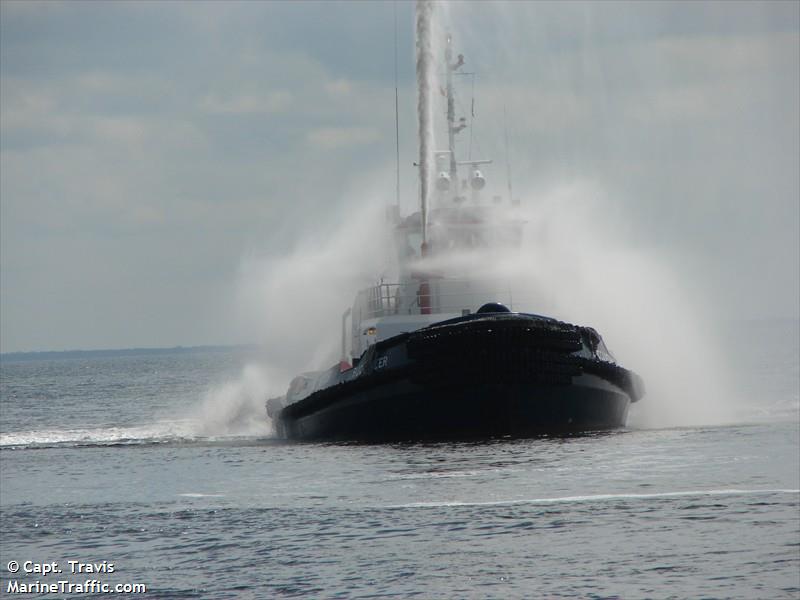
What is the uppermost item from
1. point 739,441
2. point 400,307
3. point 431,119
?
point 431,119

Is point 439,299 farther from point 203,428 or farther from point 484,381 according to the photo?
point 203,428

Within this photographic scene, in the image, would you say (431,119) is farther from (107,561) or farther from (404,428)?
(107,561)

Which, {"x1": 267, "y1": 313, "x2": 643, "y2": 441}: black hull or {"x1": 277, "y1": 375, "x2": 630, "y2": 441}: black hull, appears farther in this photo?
{"x1": 277, "y1": 375, "x2": 630, "y2": 441}: black hull

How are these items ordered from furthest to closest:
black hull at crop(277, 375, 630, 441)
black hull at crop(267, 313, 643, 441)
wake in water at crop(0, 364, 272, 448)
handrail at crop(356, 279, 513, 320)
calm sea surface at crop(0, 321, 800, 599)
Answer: wake in water at crop(0, 364, 272, 448) → handrail at crop(356, 279, 513, 320) → black hull at crop(277, 375, 630, 441) → black hull at crop(267, 313, 643, 441) → calm sea surface at crop(0, 321, 800, 599)

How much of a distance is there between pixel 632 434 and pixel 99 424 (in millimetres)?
28818

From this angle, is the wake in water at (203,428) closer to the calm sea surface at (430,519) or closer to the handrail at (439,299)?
the handrail at (439,299)

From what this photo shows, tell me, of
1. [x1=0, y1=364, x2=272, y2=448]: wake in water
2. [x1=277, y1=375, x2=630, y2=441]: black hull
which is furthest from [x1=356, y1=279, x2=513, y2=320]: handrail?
[x1=0, y1=364, x2=272, y2=448]: wake in water

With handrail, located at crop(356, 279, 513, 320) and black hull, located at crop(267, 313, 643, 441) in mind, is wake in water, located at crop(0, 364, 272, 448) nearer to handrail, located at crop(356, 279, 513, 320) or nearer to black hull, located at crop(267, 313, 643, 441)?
handrail, located at crop(356, 279, 513, 320)

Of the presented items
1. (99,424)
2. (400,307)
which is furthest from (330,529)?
(99,424)

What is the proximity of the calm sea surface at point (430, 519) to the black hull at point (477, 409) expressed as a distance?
2.22ft

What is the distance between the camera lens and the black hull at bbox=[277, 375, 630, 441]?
27.7 m

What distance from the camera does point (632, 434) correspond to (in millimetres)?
29297

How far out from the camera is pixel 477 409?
90.8 feet

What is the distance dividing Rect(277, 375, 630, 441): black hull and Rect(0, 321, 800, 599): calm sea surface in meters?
0.68
